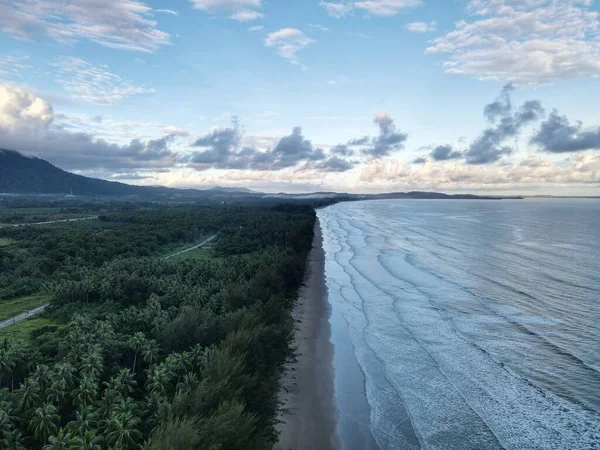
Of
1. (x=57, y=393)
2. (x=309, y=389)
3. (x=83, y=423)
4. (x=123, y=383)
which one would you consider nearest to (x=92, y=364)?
(x=123, y=383)

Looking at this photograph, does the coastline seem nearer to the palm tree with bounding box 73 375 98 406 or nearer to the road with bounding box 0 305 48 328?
the palm tree with bounding box 73 375 98 406

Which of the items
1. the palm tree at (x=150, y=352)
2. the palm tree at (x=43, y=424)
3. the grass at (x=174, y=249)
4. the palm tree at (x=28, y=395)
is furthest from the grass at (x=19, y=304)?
the grass at (x=174, y=249)

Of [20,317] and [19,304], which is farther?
[19,304]

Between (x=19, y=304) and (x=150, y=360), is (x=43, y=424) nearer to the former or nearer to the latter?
(x=150, y=360)

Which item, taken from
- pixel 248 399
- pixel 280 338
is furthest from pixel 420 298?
pixel 248 399

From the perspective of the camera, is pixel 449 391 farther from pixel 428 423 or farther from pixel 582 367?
pixel 582 367

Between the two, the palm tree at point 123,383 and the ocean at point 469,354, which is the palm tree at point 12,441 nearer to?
the palm tree at point 123,383
